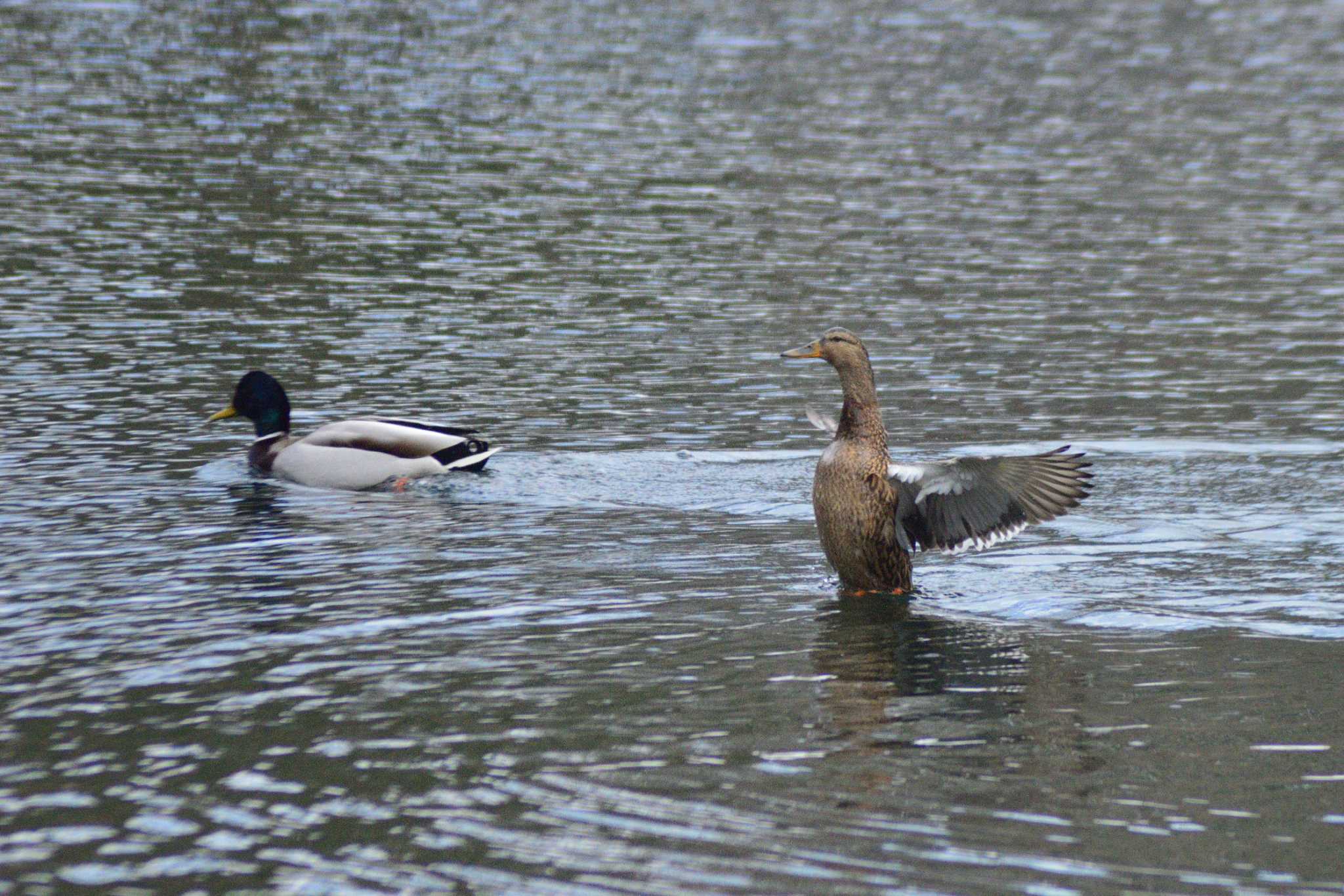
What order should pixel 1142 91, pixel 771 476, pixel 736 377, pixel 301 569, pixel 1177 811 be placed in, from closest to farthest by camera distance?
pixel 1177 811
pixel 301 569
pixel 771 476
pixel 736 377
pixel 1142 91

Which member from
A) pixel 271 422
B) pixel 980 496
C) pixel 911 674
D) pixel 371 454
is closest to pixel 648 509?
pixel 371 454

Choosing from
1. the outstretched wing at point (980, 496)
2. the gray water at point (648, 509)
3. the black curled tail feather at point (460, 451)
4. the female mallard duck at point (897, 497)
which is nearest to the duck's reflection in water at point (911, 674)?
the gray water at point (648, 509)

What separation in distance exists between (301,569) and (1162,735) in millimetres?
5291

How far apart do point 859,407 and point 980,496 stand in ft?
2.93

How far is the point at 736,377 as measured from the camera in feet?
57.3

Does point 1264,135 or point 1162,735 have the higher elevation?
point 1264,135

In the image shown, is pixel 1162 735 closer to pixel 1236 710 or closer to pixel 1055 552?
pixel 1236 710

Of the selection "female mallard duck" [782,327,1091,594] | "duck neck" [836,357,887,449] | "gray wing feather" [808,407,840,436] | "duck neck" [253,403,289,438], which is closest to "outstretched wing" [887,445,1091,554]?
"female mallard duck" [782,327,1091,594]

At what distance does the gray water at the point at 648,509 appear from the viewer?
712cm

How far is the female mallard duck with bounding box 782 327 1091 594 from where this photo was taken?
428 inches

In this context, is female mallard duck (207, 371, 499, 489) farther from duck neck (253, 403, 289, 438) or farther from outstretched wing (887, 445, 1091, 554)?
outstretched wing (887, 445, 1091, 554)

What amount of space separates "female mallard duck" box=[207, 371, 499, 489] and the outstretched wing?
3829mm

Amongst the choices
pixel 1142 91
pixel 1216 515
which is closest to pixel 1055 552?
pixel 1216 515

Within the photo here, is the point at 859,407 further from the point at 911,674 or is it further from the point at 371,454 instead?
Answer: the point at 371,454
